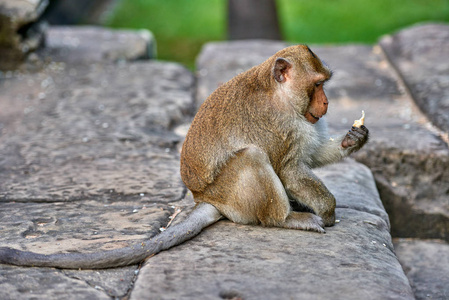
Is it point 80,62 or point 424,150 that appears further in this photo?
point 80,62

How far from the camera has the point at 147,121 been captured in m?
5.46

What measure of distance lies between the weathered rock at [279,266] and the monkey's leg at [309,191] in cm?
12

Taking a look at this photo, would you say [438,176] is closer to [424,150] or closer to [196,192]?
[424,150]

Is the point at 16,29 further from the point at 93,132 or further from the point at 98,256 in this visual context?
the point at 98,256

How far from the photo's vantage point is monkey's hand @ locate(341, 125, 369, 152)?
3588 mm

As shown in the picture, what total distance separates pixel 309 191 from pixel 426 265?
1385mm

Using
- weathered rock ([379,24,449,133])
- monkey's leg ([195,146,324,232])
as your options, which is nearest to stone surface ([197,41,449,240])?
weathered rock ([379,24,449,133])

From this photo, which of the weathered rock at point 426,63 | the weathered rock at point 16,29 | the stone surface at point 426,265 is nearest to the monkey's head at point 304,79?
the stone surface at point 426,265

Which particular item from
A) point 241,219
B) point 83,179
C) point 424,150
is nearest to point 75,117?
point 83,179

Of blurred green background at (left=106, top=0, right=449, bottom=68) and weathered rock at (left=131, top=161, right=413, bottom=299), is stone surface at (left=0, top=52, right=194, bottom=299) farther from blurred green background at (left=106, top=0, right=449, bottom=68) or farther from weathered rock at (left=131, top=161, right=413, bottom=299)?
blurred green background at (left=106, top=0, right=449, bottom=68)

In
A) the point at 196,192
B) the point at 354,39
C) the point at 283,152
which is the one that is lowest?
the point at 354,39

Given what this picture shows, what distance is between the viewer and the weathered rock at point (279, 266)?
267 centimetres

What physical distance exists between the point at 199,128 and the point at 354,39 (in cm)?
963

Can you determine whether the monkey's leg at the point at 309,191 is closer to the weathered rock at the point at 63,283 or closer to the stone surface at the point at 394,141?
the weathered rock at the point at 63,283
